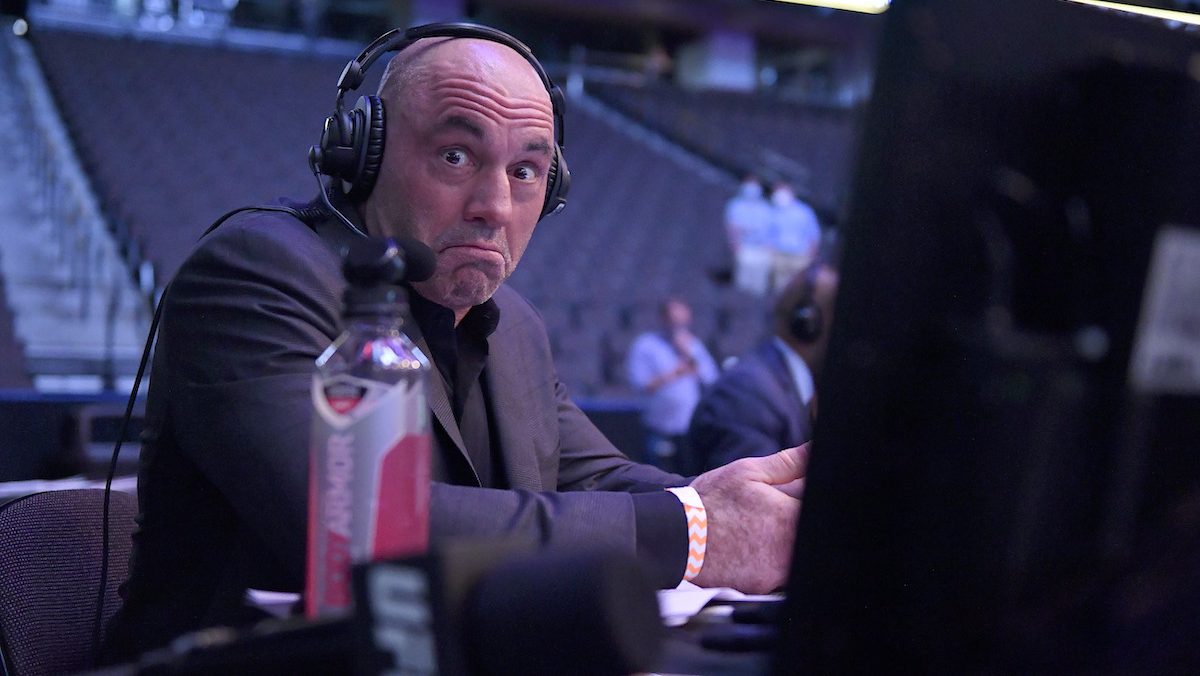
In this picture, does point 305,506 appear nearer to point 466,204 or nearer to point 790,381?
point 466,204

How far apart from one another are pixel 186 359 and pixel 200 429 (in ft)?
0.24

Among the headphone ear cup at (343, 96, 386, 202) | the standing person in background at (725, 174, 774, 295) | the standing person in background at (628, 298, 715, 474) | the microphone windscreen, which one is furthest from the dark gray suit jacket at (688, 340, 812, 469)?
the standing person in background at (725, 174, 774, 295)

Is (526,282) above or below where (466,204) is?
below

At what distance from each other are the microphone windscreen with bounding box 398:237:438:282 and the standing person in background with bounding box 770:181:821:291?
284 inches

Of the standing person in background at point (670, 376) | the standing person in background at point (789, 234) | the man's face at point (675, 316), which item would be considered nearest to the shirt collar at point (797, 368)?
the standing person in background at point (670, 376)

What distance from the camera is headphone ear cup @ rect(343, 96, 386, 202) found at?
112 centimetres

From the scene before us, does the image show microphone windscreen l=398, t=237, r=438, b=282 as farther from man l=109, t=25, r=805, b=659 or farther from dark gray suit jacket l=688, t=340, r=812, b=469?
dark gray suit jacket l=688, t=340, r=812, b=469

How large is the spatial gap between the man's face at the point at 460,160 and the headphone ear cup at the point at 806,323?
1.59 m

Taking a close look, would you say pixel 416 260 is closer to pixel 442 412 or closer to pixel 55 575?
pixel 442 412

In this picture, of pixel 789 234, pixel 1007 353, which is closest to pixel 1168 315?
pixel 1007 353

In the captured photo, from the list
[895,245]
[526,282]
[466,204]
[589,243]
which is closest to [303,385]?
[466,204]

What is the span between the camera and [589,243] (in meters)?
8.49

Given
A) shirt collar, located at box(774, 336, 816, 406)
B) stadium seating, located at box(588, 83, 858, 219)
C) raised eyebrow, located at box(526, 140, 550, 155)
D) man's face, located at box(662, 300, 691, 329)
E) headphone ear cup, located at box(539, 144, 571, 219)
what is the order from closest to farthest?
raised eyebrow, located at box(526, 140, 550, 155), headphone ear cup, located at box(539, 144, 571, 219), shirt collar, located at box(774, 336, 816, 406), man's face, located at box(662, 300, 691, 329), stadium seating, located at box(588, 83, 858, 219)

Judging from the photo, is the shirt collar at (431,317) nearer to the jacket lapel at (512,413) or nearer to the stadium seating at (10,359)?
the jacket lapel at (512,413)
